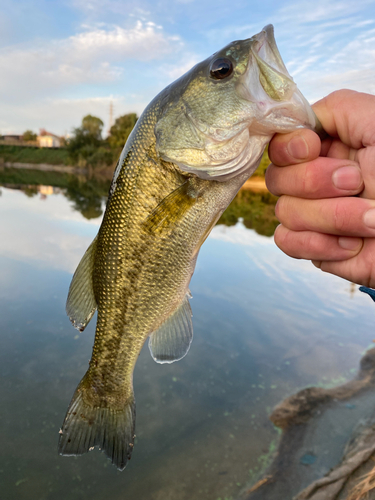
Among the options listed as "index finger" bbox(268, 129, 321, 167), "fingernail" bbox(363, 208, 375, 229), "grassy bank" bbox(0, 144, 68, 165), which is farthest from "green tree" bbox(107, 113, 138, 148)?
"fingernail" bbox(363, 208, 375, 229)

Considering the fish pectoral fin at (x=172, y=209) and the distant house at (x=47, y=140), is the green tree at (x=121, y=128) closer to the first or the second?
the distant house at (x=47, y=140)

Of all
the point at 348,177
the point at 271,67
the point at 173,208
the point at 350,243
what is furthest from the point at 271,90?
the point at 350,243

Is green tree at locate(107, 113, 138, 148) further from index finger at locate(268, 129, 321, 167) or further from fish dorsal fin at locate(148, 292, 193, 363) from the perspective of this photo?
index finger at locate(268, 129, 321, 167)

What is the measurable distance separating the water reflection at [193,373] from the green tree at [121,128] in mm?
50833

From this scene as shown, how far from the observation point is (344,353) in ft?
21.7

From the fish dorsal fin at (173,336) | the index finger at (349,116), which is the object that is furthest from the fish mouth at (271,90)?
the fish dorsal fin at (173,336)

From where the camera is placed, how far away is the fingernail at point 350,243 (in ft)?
6.23

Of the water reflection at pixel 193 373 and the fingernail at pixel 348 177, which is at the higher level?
the fingernail at pixel 348 177

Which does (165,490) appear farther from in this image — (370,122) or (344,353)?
(344,353)

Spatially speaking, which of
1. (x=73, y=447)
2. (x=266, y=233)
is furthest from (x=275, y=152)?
(x=266, y=233)

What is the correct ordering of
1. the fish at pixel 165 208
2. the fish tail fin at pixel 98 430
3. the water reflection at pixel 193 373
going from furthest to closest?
1. the water reflection at pixel 193 373
2. the fish tail fin at pixel 98 430
3. the fish at pixel 165 208

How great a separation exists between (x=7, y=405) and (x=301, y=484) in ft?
12.2

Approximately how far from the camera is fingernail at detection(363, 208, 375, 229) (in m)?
1.65

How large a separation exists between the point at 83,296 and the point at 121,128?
62.7 metres
